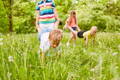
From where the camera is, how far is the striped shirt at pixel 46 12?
23.6ft

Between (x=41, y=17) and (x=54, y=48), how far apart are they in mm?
2084

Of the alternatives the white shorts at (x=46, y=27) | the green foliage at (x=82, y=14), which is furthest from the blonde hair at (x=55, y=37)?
the green foliage at (x=82, y=14)

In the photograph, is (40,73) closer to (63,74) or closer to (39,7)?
(63,74)

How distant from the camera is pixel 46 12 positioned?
7.23 meters

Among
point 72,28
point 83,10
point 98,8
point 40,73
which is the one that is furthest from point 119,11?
point 40,73

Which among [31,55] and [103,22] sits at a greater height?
[31,55]

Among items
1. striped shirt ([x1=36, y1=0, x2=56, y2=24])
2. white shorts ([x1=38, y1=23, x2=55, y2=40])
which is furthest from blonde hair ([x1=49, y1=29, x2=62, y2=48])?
striped shirt ([x1=36, y1=0, x2=56, y2=24])

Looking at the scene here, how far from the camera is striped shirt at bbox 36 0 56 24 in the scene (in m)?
7.18

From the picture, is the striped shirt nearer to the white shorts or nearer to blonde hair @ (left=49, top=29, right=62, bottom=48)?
the white shorts

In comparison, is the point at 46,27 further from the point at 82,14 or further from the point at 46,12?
the point at 82,14

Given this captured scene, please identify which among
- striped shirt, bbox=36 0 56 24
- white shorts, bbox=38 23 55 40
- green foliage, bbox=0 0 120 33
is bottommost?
green foliage, bbox=0 0 120 33

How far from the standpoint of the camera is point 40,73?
11.2ft

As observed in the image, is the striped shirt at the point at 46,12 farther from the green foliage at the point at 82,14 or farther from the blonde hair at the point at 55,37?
the green foliage at the point at 82,14

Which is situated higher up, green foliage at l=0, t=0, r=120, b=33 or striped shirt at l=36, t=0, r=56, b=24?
striped shirt at l=36, t=0, r=56, b=24
